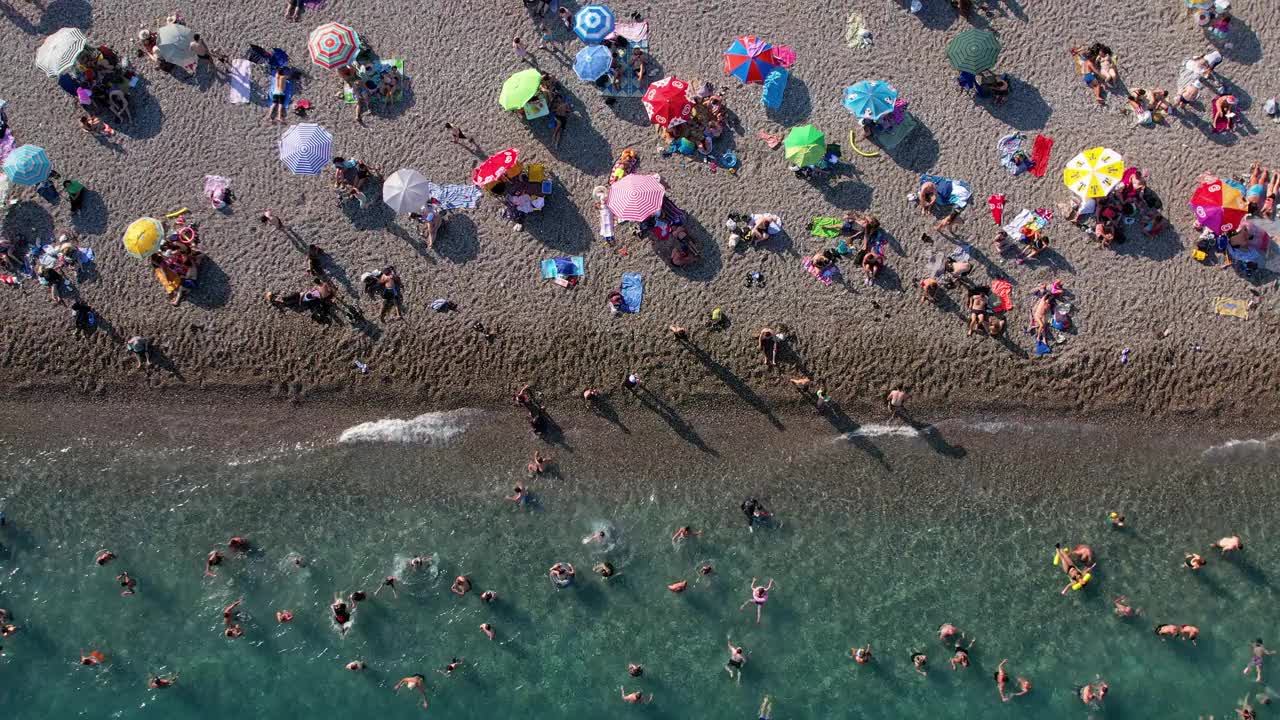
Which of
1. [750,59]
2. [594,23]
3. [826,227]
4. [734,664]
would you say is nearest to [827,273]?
[826,227]

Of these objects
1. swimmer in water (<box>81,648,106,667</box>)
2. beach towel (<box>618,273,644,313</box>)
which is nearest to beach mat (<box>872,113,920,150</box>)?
beach towel (<box>618,273,644,313</box>)

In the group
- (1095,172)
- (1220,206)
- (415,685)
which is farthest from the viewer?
(415,685)

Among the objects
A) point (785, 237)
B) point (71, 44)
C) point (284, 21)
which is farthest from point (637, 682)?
point (71, 44)

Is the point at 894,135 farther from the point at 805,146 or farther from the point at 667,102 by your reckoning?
the point at 667,102

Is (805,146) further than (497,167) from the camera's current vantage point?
No

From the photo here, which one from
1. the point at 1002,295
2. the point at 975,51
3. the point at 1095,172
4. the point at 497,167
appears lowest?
the point at 1002,295

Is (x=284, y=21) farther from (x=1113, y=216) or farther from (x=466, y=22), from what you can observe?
(x=1113, y=216)

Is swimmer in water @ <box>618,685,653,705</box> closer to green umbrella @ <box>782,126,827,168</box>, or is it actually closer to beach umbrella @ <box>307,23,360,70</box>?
green umbrella @ <box>782,126,827,168</box>
